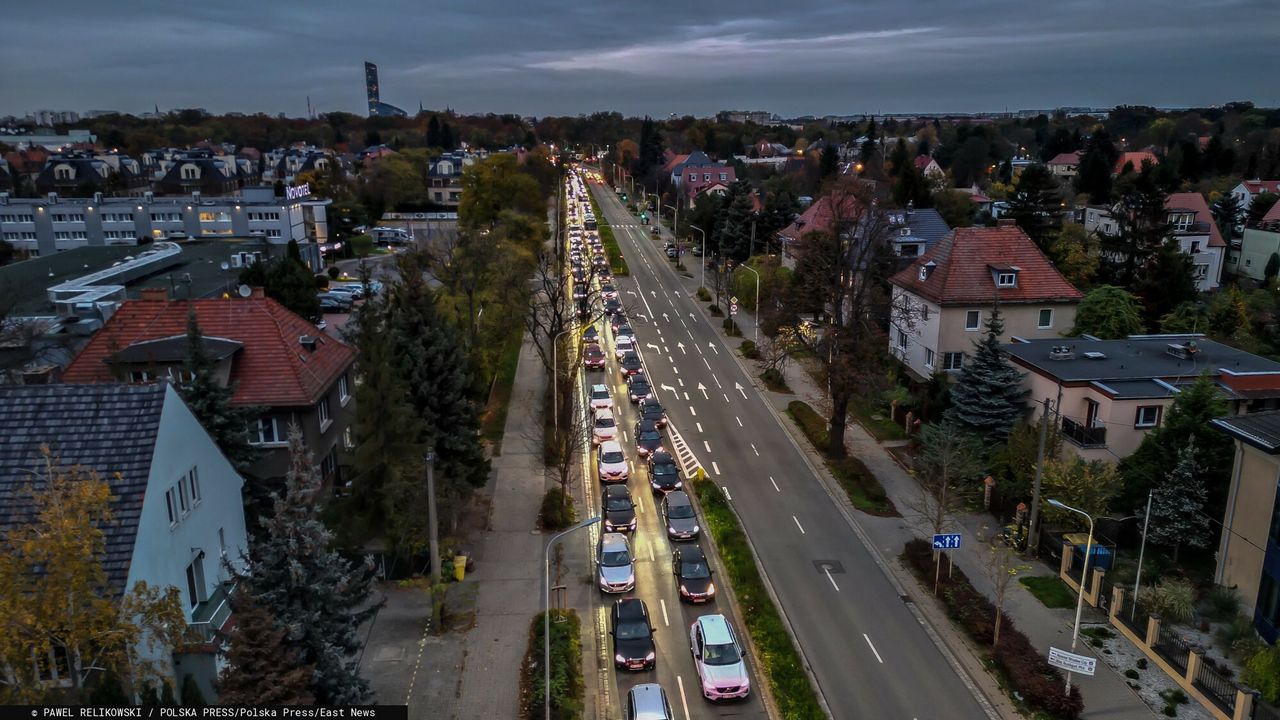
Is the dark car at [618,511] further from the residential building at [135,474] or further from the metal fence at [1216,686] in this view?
the metal fence at [1216,686]

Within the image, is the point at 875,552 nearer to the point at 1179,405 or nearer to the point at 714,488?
the point at 714,488

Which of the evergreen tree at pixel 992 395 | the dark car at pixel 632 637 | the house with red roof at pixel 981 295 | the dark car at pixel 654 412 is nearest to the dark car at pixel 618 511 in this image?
the dark car at pixel 632 637

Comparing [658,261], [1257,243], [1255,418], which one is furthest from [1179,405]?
[658,261]

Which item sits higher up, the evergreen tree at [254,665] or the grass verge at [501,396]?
the evergreen tree at [254,665]

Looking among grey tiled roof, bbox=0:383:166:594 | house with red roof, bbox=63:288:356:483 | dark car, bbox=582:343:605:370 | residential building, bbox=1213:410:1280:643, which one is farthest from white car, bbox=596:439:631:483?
residential building, bbox=1213:410:1280:643

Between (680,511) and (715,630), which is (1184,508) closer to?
(715,630)

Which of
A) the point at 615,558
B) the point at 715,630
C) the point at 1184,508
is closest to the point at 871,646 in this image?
the point at 715,630

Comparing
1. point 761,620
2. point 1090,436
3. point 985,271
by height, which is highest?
point 985,271
